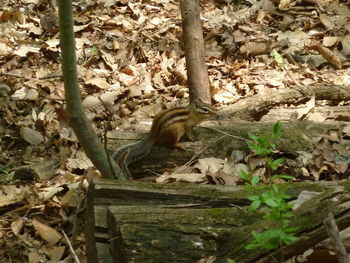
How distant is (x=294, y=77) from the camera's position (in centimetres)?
678

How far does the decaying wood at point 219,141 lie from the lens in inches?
198

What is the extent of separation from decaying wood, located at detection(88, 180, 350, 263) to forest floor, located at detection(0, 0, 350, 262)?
1.30m

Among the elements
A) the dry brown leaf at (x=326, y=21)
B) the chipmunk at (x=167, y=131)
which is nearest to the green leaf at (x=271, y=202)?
the chipmunk at (x=167, y=131)

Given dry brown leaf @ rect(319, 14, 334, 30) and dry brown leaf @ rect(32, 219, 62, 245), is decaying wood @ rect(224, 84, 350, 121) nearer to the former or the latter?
dry brown leaf @ rect(319, 14, 334, 30)

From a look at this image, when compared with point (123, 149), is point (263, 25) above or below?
above

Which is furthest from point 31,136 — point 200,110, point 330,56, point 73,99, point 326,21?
point 326,21

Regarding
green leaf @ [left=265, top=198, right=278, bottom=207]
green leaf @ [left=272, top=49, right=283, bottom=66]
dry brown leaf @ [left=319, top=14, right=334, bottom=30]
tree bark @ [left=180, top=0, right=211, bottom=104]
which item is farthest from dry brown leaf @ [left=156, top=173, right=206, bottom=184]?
dry brown leaf @ [left=319, top=14, right=334, bottom=30]

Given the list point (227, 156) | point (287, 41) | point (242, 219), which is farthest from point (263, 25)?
point (242, 219)

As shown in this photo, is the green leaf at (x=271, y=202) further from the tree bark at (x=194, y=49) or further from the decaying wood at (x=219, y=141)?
the tree bark at (x=194, y=49)

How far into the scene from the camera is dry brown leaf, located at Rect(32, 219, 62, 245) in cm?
473

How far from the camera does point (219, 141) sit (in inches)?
201

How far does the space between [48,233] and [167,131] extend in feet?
4.44

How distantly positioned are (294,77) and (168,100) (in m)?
1.53

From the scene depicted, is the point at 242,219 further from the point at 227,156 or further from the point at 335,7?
the point at 335,7
